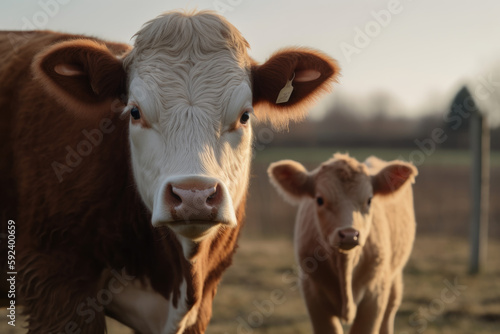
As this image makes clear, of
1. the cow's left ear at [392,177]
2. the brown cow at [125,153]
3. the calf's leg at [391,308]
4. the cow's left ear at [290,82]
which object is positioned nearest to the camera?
the brown cow at [125,153]

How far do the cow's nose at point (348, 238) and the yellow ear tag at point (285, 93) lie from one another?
125cm

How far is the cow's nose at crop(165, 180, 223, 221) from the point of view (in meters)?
2.37

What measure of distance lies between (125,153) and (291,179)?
1959mm

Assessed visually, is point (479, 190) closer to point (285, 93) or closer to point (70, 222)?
point (285, 93)

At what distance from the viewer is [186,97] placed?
107 inches

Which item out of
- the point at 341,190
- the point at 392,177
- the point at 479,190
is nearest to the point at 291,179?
the point at 341,190

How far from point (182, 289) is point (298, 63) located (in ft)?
4.51

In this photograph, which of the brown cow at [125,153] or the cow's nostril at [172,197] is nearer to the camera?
the cow's nostril at [172,197]

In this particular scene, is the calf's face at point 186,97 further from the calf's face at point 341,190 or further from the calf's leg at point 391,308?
the calf's leg at point 391,308

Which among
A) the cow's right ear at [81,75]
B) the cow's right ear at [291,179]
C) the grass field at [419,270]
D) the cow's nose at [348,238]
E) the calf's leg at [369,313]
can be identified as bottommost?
the grass field at [419,270]

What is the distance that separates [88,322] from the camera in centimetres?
315

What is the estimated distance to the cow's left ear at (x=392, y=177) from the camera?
4.82 metres

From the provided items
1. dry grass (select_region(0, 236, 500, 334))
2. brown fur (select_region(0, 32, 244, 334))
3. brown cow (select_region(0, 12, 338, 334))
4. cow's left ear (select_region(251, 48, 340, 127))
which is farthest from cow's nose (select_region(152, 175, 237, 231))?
dry grass (select_region(0, 236, 500, 334))

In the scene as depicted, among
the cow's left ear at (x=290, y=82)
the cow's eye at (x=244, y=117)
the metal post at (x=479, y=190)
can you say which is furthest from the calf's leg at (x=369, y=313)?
the metal post at (x=479, y=190)
